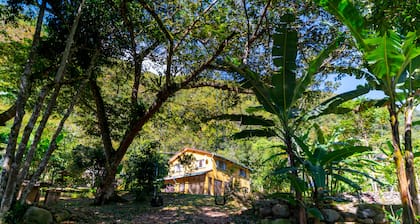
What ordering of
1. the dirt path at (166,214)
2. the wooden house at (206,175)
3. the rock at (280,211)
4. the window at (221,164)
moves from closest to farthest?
1. the rock at (280,211)
2. the dirt path at (166,214)
3. the wooden house at (206,175)
4. the window at (221,164)

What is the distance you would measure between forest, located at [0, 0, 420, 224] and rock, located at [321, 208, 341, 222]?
0.34 metres

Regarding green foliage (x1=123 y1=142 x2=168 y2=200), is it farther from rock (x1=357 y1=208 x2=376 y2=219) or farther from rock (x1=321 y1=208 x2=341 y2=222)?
rock (x1=357 y1=208 x2=376 y2=219)

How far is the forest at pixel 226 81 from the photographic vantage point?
353 centimetres

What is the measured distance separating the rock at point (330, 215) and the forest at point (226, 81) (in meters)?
0.34

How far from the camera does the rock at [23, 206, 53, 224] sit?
15.6ft

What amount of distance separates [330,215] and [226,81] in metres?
4.80

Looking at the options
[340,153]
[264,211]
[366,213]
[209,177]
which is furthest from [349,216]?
[209,177]

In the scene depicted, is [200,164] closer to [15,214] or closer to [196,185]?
[196,185]

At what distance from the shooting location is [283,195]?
389 centimetres

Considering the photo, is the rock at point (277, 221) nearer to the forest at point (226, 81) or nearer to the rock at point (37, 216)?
the forest at point (226, 81)

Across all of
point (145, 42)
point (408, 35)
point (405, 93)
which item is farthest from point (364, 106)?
point (145, 42)

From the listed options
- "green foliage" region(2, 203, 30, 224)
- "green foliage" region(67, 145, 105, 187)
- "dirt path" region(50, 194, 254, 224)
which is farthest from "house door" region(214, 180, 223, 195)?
"green foliage" region(2, 203, 30, 224)

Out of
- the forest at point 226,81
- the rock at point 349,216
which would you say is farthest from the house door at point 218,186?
the rock at point 349,216

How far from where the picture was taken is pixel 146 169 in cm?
987
